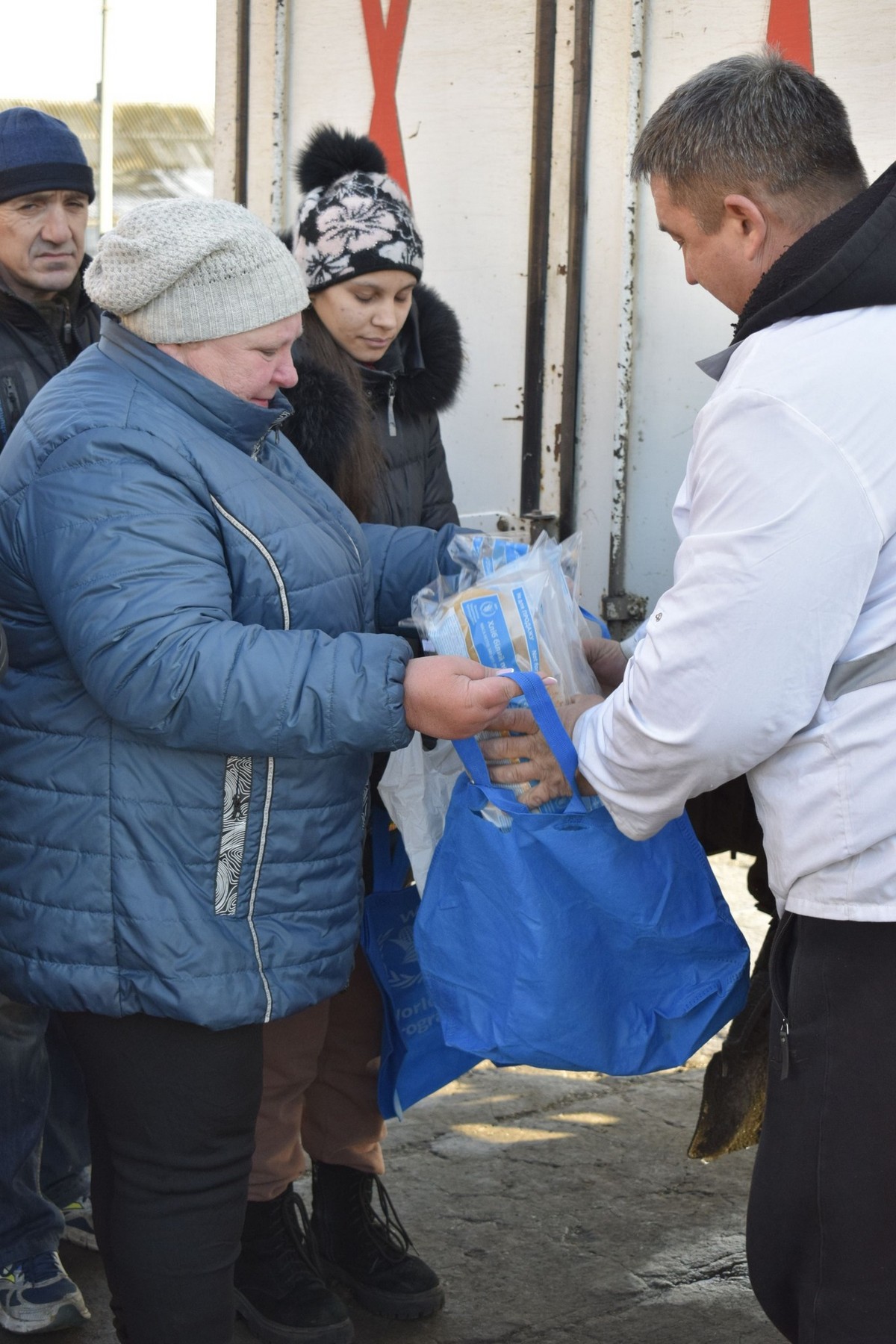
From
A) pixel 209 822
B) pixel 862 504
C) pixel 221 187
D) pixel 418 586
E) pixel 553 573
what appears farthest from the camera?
pixel 221 187

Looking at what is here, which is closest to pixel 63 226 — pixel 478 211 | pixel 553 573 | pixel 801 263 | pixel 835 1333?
pixel 478 211

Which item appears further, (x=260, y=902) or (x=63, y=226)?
(x=63, y=226)

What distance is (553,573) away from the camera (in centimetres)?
217

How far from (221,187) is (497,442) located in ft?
3.33

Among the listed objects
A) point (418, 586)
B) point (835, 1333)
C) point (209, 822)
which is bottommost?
point (835, 1333)

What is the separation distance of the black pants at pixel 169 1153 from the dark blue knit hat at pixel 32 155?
71.0 inches

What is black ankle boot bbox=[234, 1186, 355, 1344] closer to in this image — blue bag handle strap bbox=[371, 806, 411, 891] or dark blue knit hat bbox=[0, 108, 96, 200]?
blue bag handle strap bbox=[371, 806, 411, 891]

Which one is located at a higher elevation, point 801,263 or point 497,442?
point 801,263

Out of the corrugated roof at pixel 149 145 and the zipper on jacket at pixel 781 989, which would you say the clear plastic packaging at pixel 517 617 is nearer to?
the zipper on jacket at pixel 781 989

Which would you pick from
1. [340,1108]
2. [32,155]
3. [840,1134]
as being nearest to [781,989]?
[840,1134]

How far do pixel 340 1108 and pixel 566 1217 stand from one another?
716mm

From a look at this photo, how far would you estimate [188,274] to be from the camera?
1902 millimetres

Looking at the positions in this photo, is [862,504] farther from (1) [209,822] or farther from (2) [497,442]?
(2) [497,442]

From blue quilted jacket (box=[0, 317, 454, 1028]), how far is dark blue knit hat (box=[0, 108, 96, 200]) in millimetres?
1104
